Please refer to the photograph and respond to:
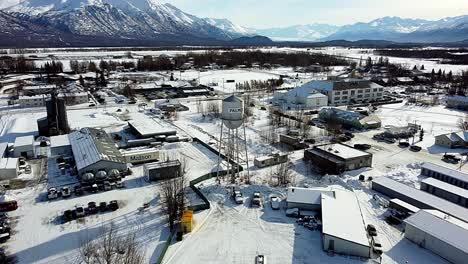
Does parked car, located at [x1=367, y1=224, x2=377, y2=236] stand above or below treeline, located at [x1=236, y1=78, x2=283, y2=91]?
below

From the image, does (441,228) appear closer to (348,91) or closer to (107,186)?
(107,186)

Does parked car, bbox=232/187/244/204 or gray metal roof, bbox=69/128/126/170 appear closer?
parked car, bbox=232/187/244/204

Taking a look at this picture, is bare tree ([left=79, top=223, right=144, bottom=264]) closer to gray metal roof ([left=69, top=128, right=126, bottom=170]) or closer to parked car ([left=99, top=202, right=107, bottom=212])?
parked car ([left=99, top=202, right=107, bottom=212])

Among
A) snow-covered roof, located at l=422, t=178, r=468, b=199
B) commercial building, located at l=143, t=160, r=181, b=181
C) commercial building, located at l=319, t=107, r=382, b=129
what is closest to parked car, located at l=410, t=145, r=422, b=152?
commercial building, located at l=319, t=107, r=382, b=129

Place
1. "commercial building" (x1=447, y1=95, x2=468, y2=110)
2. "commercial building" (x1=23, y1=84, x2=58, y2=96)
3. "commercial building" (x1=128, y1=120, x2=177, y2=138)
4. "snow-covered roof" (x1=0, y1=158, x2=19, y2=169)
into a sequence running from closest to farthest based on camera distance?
"snow-covered roof" (x1=0, y1=158, x2=19, y2=169) < "commercial building" (x1=128, y1=120, x2=177, y2=138) < "commercial building" (x1=447, y1=95, x2=468, y2=110) < "commercial building" (x1=23, y1=84, x2=58, y2=96)

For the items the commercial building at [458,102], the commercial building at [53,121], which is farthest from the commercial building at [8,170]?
the commercial building at [458,102]

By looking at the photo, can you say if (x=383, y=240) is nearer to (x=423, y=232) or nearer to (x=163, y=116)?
(x=423, y=232)
